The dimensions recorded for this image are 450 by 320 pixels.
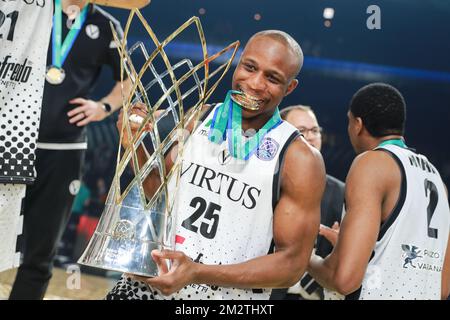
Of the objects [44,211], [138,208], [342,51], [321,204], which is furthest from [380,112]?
[342,51]

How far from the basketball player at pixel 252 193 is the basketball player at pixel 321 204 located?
4.18ft

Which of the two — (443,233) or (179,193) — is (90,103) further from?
(443,233)

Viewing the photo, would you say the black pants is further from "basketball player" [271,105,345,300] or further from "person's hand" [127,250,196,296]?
"person's hand" [127,250,196,296]

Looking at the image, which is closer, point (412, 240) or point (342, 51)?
point (412, 240)

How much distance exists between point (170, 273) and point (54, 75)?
1449 mm

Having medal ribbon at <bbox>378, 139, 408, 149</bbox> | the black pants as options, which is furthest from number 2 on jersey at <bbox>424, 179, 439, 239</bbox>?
the black pants

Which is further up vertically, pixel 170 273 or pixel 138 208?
pixel 138 208

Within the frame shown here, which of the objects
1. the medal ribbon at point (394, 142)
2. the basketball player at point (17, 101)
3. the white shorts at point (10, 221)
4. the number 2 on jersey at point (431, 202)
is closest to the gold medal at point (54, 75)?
the basketball player at point (17, 101)

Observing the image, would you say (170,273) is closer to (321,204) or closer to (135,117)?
(135,117)

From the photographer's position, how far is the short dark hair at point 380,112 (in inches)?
97.7

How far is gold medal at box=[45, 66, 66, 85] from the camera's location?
282 cm

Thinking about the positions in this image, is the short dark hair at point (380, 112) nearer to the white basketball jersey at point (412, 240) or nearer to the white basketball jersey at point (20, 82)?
the white basketball jersey at point (412, 240)

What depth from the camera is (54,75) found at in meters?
2.84
